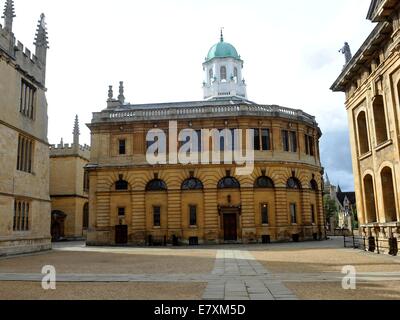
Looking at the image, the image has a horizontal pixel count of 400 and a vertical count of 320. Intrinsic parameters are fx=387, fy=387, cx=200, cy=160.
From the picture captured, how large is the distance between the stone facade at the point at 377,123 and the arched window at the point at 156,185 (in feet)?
58.8

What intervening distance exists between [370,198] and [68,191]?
132ft

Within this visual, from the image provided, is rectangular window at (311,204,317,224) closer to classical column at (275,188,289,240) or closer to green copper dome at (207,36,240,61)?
classical column at (275,188,289,240)

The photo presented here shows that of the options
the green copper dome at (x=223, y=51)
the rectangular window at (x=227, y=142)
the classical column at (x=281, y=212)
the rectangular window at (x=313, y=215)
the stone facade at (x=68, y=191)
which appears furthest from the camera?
the green copper dome at (x=223, y=51)

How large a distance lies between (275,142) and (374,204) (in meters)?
14.4

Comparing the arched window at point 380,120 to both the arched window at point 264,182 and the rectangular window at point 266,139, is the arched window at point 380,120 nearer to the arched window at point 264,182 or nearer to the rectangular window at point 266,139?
the arched window at point 264,182

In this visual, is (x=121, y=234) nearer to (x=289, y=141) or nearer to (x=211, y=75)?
(x=289, y=141)

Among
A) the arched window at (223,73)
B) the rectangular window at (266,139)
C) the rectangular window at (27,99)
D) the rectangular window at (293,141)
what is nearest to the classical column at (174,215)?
the rectangular window at (266,139)

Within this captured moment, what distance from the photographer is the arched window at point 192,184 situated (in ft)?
120

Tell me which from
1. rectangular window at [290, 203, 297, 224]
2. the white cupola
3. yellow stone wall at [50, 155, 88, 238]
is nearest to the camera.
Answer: rectangular window at [290, 203, 297, 224]

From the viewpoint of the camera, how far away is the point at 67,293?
10586 millimetres

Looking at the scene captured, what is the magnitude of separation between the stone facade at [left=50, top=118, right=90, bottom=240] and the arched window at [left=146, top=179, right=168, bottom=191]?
1892cm

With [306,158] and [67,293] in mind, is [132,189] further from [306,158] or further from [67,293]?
[67,293]

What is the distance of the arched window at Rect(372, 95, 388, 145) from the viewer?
22.3 metres

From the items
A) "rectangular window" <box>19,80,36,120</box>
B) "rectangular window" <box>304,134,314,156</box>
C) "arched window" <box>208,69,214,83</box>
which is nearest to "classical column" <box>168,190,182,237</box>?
"rectangular window" <box>19,80,36,120</box>
